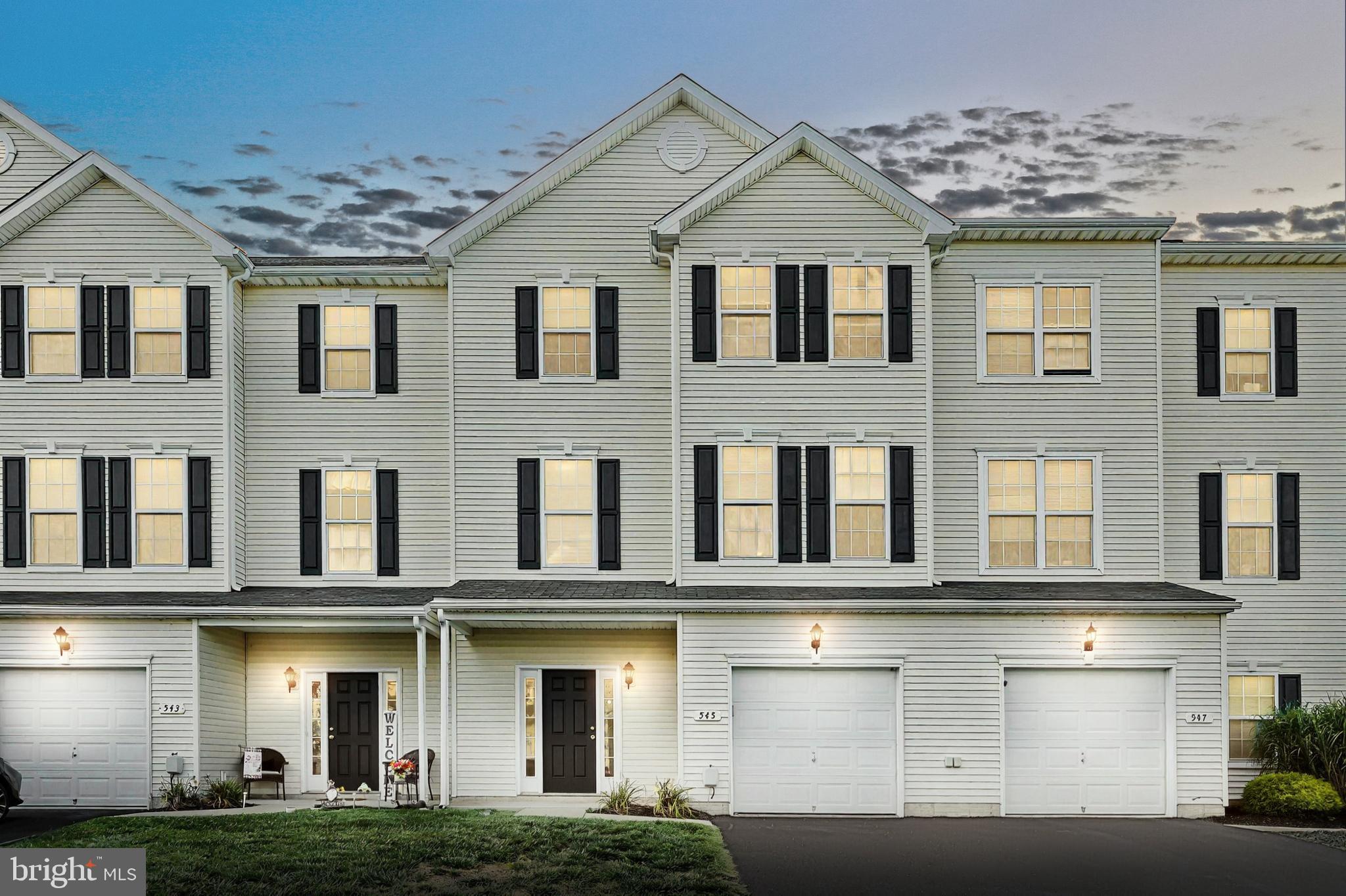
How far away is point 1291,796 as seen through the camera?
63.6 ft

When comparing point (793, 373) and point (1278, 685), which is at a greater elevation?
point (793, 373)

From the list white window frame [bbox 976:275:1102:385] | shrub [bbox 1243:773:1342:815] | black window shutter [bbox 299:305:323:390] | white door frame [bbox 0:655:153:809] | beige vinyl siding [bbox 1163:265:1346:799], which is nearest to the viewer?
shrub [bbox 1243:773:1342:815]

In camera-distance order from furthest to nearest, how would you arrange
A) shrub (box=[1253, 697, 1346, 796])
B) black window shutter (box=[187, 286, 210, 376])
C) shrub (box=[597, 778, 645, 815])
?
black window shutter (box=[187, 286, 210, 376]), shrub (box=[1253, 697, 1346, 796]), shrub (box=[597, 778, 645, 815])

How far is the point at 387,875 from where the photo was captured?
46.5ft

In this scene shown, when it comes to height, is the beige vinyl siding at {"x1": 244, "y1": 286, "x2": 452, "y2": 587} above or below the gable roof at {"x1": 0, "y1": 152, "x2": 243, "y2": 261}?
below

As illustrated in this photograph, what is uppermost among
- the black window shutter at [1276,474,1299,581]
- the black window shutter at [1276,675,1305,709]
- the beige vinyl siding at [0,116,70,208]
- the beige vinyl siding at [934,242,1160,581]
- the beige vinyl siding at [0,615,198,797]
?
the beige vinyl siding at [0,116,70,208]

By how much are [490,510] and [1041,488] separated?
9.31 meters

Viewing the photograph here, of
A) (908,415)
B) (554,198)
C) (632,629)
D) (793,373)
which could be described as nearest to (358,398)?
(554,198)

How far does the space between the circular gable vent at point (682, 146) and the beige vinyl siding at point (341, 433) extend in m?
4.88

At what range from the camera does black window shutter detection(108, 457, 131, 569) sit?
21422 mm

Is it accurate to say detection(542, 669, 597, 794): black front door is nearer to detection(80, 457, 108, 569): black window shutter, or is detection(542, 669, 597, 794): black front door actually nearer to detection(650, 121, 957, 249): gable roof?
detection(650, 121, 957, 249): gable roof

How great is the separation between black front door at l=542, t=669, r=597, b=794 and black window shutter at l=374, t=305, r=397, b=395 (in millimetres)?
5786

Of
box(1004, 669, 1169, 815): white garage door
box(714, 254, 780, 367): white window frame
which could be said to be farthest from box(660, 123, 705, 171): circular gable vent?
box(1004, 669, 1169, 815): white garage door

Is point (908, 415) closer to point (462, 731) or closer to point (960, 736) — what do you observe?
point (960, 736)
